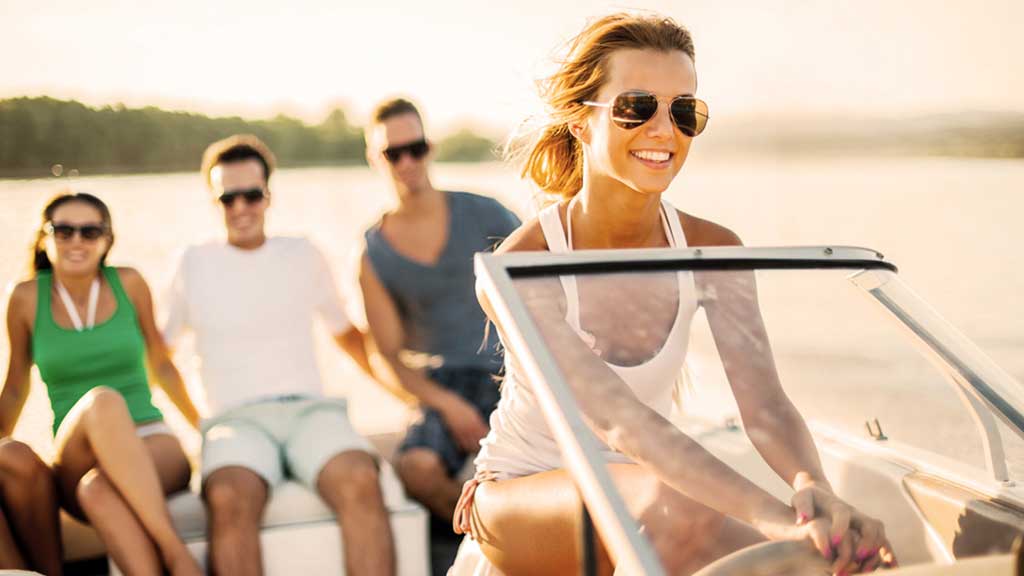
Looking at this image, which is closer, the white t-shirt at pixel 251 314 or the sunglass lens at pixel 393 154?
the white t-shirt at pixel 251 314

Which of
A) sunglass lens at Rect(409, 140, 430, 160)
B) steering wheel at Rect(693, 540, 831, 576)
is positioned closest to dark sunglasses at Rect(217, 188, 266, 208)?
sunglass lens at Rect(409, 140, 430, 160)

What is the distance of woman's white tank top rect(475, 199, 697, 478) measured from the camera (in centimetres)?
143

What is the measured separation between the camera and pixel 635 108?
1.59m

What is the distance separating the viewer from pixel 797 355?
65.1 inches

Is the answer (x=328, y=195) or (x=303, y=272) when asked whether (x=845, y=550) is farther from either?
(x=328, y=195)

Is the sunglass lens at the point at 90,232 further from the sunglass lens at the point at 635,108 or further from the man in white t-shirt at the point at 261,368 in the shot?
the sunglass lens at the point at 635,108

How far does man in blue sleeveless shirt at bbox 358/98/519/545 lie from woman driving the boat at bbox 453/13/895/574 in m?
1.43

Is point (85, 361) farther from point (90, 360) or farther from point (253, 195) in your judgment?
point (253, 195)

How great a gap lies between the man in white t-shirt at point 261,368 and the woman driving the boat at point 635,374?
3.31ft

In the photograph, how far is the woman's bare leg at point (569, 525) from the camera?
1121 mm

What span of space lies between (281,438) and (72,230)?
0.91 metres

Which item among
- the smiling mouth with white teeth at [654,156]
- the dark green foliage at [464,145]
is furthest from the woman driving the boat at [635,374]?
the dark green foliage at [464,145]

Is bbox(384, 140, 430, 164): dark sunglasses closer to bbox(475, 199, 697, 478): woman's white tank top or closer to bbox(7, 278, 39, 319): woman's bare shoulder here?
bbox(7, 278, 39, 319): woman's bare shoulder

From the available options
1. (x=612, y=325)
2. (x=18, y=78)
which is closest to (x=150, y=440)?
(x=612, y=325)
